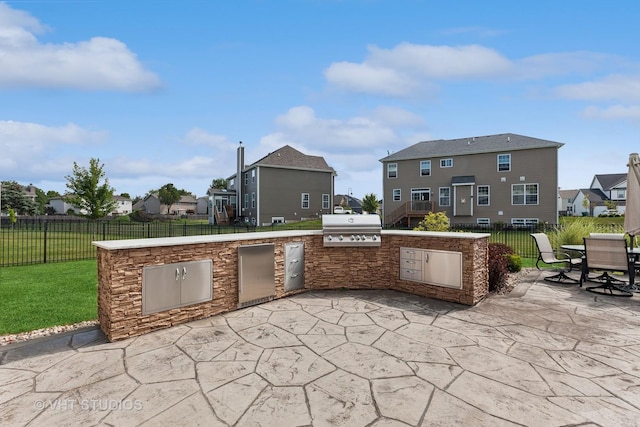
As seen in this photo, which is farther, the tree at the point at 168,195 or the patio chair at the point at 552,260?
the tree at the point at 168,195

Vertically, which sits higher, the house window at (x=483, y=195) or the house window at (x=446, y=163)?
the house window at (x=446, y=163)

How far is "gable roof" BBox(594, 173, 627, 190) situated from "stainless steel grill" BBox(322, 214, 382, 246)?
2759 inches

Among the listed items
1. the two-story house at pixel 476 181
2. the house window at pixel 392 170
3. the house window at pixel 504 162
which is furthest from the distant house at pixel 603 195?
the house window at pixel 392 170

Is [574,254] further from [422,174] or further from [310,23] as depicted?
[422,174]

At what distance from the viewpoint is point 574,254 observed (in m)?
9.21

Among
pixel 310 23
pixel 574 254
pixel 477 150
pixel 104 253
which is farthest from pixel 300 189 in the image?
pixel 104 253

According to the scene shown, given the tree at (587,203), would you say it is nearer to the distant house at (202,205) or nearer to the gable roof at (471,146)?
the gable roof at (471,146)

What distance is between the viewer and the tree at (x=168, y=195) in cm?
6581

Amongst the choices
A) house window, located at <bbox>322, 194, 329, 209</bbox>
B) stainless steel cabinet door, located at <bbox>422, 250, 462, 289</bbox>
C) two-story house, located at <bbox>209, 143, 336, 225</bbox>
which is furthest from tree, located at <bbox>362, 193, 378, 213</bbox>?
stainless steel cabinet door, located at <bbox>422, 250, 462, 289</bbox>

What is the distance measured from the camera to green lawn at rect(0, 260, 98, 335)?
15.6 ft

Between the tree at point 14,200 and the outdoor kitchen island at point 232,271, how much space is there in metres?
73.2

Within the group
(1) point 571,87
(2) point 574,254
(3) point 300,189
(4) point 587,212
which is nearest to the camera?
(2) point 574,254

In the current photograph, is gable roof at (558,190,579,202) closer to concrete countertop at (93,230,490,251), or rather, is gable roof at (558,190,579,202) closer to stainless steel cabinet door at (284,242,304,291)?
concrete countertop at (93,230,490,251)

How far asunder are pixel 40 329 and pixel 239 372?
3461 mm
